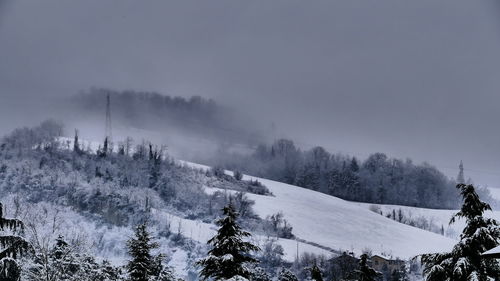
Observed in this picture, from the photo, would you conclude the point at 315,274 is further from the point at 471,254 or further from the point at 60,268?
the point at 60,268

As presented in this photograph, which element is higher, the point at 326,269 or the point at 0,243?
the point at 0,243

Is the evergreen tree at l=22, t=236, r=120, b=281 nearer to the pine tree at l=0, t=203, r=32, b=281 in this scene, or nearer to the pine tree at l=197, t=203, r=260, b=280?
the pine tree at l=0, t=203, r=32, b=281

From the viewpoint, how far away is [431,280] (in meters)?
18.5

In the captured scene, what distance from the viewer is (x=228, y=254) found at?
75.2 feet

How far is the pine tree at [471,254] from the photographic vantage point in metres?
17.7

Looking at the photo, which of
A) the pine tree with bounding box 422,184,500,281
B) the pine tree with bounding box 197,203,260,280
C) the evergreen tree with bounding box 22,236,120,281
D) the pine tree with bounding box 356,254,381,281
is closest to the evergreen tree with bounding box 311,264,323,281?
the pine tree with bounding box 356,254,381,281

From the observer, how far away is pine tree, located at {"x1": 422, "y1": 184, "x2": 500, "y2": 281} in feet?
58.0

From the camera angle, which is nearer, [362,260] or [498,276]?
[498,276]

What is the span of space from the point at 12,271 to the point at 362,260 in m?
17.7

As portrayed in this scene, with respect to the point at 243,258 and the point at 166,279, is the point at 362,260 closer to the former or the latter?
the point at 243,258

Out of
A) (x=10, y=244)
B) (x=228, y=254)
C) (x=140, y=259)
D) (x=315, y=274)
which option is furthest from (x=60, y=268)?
(x=315, y=274)

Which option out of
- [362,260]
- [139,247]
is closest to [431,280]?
[362,260]

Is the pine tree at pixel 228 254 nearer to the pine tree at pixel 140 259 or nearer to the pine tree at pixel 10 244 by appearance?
the pine tree at pixel 10 244

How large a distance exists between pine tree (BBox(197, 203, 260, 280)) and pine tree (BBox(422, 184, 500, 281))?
25.2ft
